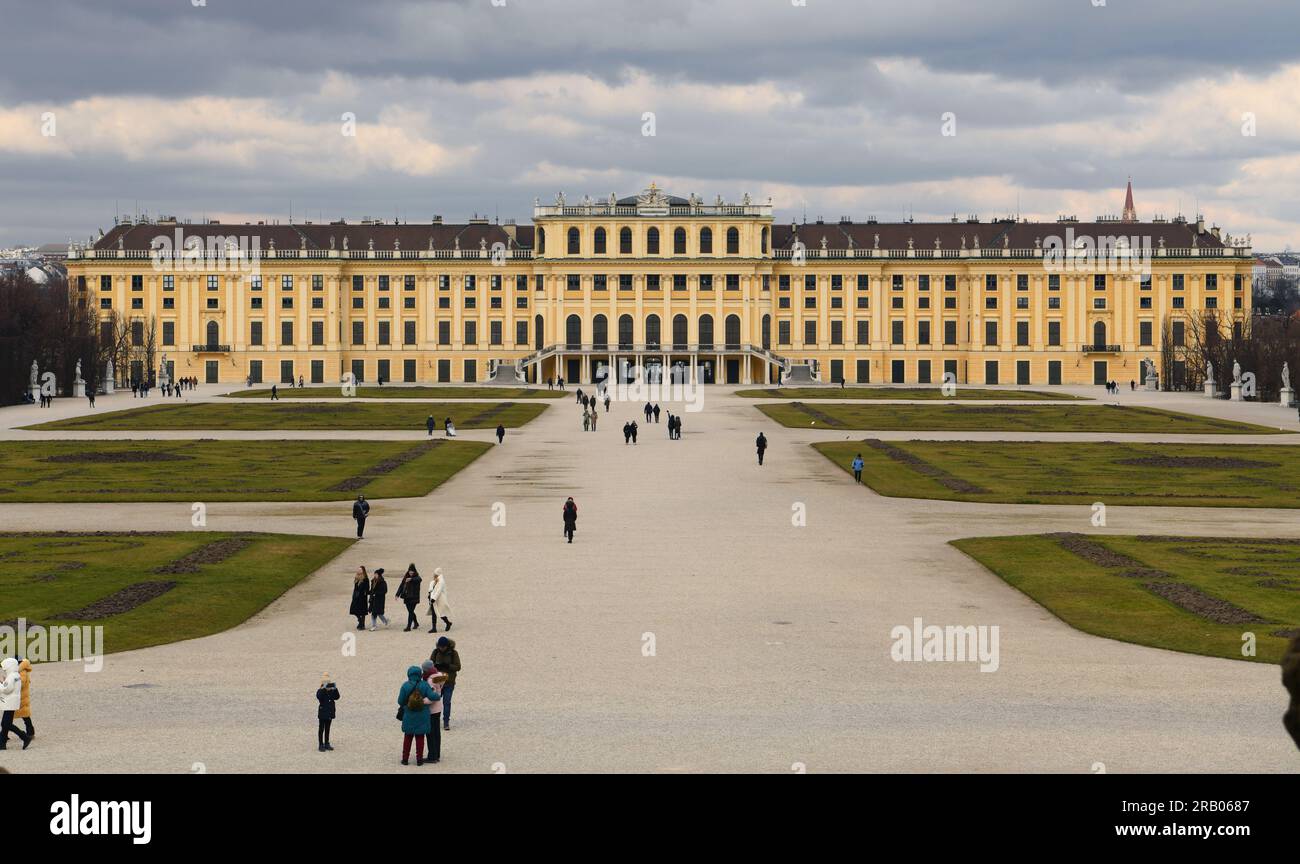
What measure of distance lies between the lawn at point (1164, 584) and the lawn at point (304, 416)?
1812 inches

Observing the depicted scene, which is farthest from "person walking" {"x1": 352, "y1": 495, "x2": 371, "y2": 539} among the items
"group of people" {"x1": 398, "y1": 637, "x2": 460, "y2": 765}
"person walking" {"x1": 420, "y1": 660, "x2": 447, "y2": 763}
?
"person walking" {"x1": 420, "y1": 660, "x2": 447, "y2": 763}

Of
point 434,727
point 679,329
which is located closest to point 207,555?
point 434,727

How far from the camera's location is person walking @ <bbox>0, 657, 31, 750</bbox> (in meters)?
18.2

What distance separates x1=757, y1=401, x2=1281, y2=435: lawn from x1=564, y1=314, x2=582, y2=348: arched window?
48706 millimetres

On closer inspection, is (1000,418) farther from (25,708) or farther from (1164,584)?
(25,708)

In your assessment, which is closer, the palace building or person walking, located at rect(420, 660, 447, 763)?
person walking, located at rect(420, 660, 447, 763)

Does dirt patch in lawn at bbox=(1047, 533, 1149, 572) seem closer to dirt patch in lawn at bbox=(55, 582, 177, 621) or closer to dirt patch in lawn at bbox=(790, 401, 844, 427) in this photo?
dirt patch in lawn at bbox=(55, 582, 177, 621)

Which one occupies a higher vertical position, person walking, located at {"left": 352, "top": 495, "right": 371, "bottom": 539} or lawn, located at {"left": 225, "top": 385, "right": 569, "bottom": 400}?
lawn, located at {"left": 225, "top": 385, "right": 569, "bottom": 400}

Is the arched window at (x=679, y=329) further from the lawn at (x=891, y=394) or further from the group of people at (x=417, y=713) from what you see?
the group of people at (x=417, y=713)

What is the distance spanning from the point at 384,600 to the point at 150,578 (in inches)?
267

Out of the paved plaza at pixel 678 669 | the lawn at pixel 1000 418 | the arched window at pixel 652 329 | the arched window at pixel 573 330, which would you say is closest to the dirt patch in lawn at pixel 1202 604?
the paved plaza at pixel 678 669

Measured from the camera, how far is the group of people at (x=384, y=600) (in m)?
26.5
